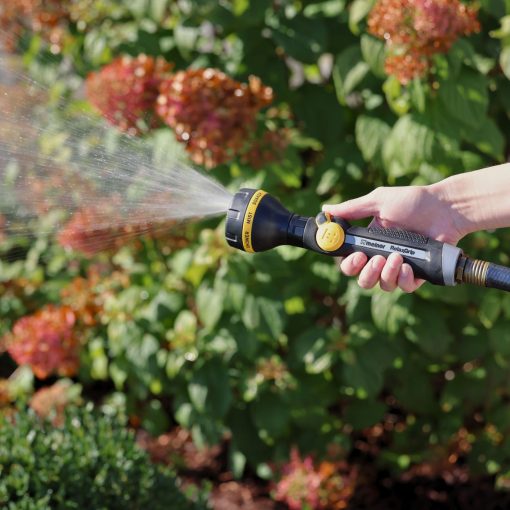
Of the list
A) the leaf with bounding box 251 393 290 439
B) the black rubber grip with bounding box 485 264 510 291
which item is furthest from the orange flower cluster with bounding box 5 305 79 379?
the black rubber grip with bounding box 485 264 510 291

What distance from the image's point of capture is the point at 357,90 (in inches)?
111

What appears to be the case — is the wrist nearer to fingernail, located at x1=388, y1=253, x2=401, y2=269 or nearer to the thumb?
the thumb

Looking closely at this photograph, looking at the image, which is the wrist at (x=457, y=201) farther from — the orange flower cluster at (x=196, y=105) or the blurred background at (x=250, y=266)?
the orange flower cluster at (x=196, y=105)

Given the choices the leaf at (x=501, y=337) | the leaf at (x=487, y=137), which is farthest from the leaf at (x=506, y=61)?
the leaf at (x=501, y=337)

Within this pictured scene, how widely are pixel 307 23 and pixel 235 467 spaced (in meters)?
1.59

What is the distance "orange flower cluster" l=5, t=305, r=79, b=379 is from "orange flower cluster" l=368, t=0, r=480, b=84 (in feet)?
4.75

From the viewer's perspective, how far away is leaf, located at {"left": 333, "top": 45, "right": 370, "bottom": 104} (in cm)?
262

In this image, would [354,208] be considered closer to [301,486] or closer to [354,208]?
[354,208]

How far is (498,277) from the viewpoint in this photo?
1.66 m

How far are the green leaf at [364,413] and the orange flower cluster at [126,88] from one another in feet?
4.21

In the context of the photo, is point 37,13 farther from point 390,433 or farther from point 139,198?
point 390,433

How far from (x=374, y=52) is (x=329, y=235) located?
2.96 feet

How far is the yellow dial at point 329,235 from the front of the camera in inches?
70.4

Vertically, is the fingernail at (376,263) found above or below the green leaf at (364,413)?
above
